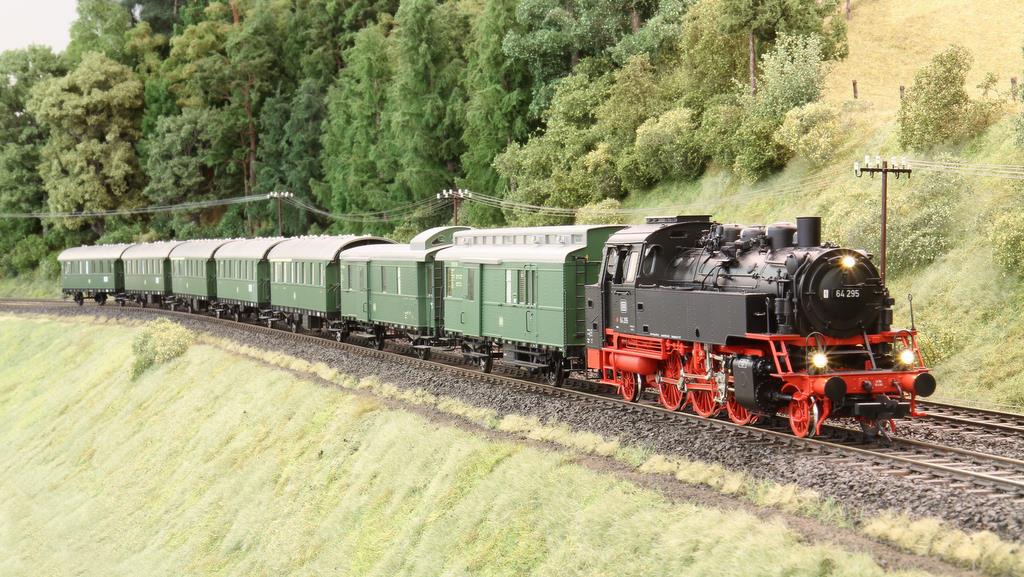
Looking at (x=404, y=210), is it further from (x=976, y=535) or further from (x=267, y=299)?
(x=976, y=535)

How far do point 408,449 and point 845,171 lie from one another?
23.1 metres

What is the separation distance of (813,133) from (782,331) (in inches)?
912

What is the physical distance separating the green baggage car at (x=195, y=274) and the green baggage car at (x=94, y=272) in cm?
674

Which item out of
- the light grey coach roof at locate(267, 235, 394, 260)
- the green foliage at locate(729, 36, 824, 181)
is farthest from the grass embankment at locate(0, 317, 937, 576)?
the green foliage at locate(729, 36, 824, 181)

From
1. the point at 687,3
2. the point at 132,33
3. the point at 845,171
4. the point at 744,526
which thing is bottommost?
the point at 744,526

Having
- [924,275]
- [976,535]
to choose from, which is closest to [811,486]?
[976,535]

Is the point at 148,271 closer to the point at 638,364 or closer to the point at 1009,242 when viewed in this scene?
the point at 638,364

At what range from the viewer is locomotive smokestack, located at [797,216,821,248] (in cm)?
1542

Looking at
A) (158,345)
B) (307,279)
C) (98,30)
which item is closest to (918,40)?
(307,279)

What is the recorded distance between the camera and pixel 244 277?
136ft

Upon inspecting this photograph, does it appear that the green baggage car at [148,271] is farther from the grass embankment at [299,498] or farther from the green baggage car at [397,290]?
the green baggage car at [397,290]

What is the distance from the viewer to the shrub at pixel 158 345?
3541 centimetres

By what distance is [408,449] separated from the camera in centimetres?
1867

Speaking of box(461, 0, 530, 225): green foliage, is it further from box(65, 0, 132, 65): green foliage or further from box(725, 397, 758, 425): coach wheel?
box(65, 0, 132, 65): green foliage
